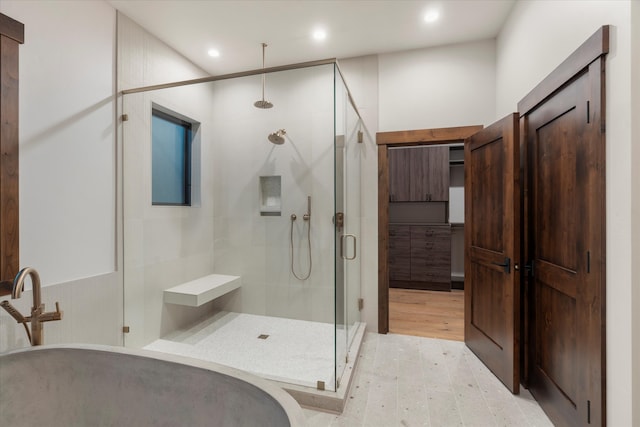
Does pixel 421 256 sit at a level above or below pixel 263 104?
below

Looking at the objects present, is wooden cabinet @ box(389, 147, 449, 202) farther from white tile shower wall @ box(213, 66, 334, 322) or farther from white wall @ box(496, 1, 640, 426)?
white wall @ box(496, 1, 640, 426)

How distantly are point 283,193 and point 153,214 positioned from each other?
3.71 ft

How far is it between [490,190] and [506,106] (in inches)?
30.8

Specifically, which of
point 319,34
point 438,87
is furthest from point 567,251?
point 319,34

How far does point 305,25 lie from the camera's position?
8.04 ft

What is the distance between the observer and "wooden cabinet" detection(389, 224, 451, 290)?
449 cm

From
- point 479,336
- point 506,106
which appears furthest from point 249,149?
point 479,336

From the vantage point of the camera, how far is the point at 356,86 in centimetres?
300

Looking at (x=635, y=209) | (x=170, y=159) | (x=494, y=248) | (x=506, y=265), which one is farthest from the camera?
(x=170, y=159)

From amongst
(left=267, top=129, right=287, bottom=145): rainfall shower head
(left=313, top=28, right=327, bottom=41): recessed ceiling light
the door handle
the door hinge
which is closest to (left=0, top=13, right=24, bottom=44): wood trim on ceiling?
(left=267, top=129, right=287, bottom=145): rainfall shower head

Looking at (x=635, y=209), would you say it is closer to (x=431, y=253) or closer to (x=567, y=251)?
(x=567, y=251)

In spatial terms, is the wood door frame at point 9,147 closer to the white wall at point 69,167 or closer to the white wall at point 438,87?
the white wall at point 69,167

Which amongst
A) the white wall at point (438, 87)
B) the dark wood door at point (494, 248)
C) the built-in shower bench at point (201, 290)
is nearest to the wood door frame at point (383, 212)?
the white wall at point (438, 87)

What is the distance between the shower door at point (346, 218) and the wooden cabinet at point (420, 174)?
2.00 meters
